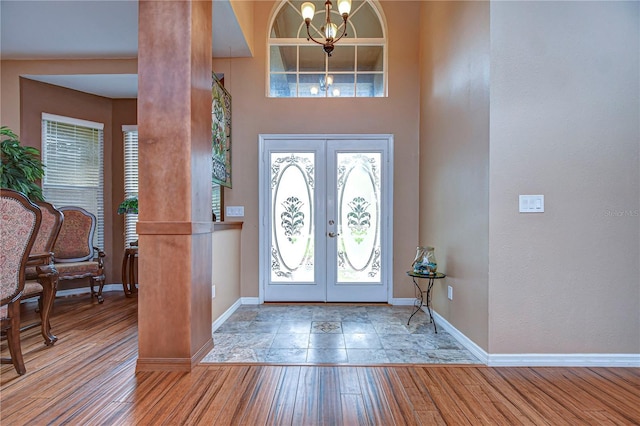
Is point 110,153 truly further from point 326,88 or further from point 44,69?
point 326,88

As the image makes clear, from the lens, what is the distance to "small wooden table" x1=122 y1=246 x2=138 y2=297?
4.42 metres

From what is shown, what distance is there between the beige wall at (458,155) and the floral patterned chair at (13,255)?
10.7 feet

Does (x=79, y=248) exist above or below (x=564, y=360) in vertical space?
above

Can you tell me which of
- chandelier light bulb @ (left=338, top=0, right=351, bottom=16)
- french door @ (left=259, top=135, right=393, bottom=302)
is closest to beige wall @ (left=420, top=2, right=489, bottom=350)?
french door @ (left=259, top=135, right=393, bottom=302)

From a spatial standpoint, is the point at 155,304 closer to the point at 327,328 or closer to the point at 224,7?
the point at 327,328

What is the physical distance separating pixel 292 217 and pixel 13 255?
2.59m

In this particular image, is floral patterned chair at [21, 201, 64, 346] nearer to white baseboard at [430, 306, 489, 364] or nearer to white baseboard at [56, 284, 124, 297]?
white baseboard at [56, 284, 124, 297]

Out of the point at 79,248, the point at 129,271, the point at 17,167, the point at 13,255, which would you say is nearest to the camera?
the point at 13,255

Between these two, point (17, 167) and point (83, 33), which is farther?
point (17, 167)

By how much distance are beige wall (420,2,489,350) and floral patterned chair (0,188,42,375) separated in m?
3.25

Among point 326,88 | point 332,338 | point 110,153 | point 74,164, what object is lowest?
point 332,338

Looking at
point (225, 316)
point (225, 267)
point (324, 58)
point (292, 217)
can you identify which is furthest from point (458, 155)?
point (225, 316)

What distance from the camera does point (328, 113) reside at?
4.06 meters

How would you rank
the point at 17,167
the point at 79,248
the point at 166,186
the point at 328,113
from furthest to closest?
the point at 79,248 < the point at 328,113 < the point at 17,167 < the point at 166,186
